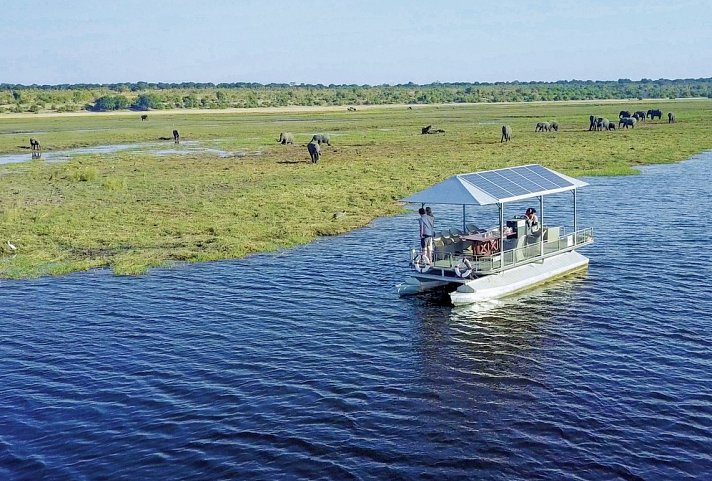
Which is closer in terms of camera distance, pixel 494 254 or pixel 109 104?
pixel 494 254

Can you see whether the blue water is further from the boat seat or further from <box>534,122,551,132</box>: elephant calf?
<box>534,122,551,132</box>: elephant calf

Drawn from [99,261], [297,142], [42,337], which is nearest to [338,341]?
[42,337]

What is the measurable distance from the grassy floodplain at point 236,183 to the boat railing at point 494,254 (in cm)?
957

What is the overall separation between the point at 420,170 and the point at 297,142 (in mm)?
29366

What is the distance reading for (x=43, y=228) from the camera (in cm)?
3650

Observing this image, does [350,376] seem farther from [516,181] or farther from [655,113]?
[655,113]

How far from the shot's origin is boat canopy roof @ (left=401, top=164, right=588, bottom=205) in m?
25.0

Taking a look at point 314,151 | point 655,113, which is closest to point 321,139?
point 314,151

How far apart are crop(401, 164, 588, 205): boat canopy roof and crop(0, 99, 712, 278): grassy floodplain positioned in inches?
392

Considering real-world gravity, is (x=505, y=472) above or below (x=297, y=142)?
below

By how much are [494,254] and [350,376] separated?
9.11 meters

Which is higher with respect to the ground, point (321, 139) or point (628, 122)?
Result: point (628, 122)

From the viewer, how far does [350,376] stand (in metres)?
18.7

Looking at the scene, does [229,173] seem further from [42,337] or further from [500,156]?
[42,337]
